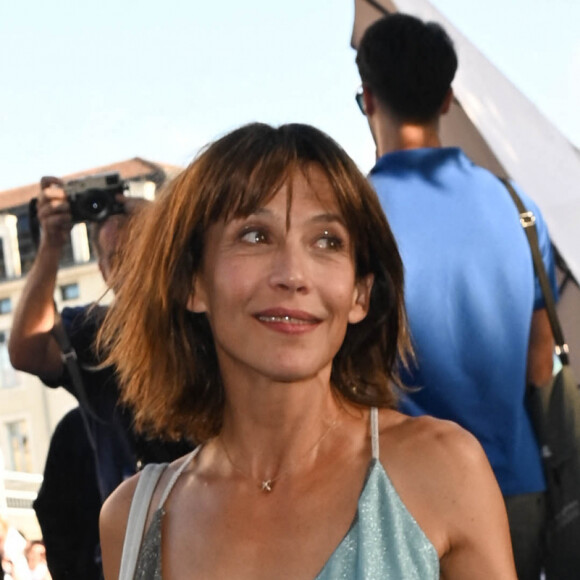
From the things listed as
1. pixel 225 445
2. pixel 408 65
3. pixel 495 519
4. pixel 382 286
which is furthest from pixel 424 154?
pixel 495 519

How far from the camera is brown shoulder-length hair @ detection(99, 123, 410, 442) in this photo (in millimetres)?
1871

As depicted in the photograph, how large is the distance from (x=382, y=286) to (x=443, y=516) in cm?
41

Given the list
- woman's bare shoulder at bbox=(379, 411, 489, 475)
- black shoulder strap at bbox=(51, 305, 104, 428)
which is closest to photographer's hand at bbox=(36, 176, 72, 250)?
black shoulder strap at bbox=(51, 305, 104, 428)

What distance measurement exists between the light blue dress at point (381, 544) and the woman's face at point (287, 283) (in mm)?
199

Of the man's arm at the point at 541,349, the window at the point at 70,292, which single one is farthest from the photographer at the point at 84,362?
the window at the point at 70,292

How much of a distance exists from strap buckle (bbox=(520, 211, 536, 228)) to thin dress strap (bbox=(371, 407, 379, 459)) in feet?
2.36

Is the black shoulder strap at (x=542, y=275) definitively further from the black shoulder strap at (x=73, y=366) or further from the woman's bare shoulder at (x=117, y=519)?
the black shoulder strap at (x=73, y=366)

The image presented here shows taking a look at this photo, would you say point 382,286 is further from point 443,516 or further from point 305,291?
point 443,516

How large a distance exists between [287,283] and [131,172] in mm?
1569

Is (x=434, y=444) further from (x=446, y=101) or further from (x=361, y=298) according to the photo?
(x=446, y=101)

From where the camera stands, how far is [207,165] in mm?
1913

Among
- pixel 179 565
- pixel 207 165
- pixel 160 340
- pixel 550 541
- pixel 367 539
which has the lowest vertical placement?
pixel 550 541

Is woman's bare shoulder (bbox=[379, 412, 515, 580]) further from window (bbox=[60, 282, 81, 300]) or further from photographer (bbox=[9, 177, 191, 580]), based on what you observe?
window (bbox=[60, 282, 81, 300])

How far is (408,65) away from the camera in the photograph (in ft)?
8.71
